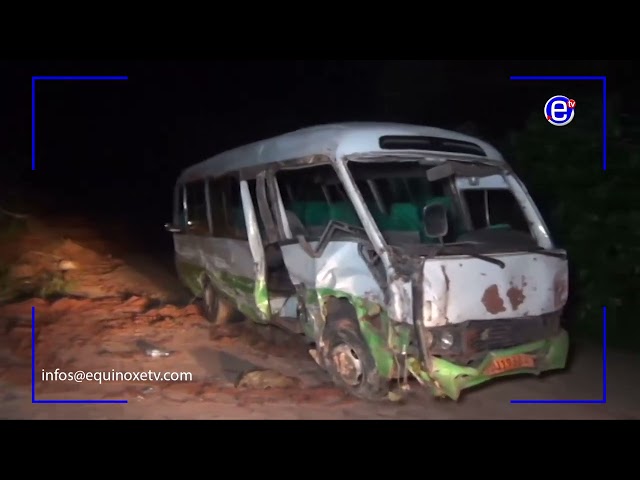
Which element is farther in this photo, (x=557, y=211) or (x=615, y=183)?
(x=557, y=211)

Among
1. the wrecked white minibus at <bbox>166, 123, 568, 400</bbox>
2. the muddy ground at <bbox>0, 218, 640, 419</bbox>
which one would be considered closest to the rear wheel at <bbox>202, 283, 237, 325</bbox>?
the muddy ground at <bbox>0, 218, 640, 419</bbox>

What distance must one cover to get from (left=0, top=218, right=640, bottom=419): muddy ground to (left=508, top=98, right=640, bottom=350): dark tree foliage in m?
0.58

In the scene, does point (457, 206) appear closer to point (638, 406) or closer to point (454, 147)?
point (454, 147)

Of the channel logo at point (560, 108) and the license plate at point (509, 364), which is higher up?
the channel logo at point (560, 108)

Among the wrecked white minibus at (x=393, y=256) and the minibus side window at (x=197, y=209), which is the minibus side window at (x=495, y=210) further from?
the minibus side window at (x=197, y=209)

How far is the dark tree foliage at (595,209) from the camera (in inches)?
283

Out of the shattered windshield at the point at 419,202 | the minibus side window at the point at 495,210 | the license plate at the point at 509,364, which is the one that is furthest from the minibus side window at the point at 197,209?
the license plate at the point at 509,364

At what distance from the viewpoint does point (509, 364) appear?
488cm

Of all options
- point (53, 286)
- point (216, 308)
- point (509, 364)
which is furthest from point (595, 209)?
point (53, 286)

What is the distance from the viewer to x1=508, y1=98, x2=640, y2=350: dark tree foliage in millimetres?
Result: 7180

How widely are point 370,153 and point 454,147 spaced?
2.87 feet

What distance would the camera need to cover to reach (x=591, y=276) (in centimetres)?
757

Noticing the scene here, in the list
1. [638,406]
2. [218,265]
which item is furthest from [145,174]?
[638,406]

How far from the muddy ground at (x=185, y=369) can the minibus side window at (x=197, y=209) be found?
121 cm
